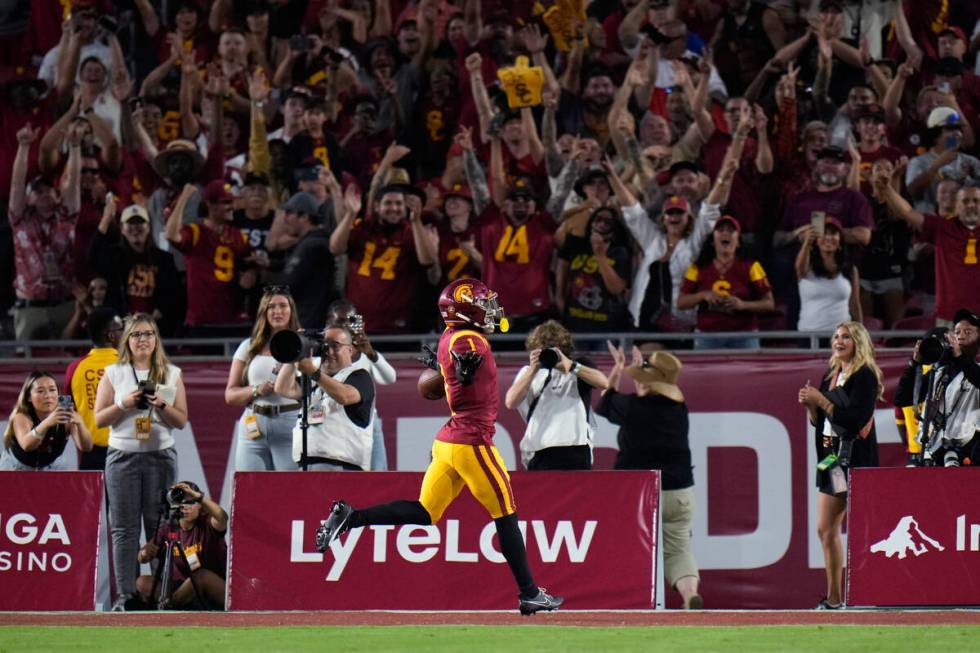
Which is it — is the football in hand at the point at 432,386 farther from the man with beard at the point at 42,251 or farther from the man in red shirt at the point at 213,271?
the man with beard at the point at 42,251

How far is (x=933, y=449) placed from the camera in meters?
11.1

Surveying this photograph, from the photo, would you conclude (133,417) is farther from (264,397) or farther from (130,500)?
(264,397)

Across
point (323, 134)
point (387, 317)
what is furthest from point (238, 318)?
point (323, 134)

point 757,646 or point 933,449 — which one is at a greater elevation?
point 933,449

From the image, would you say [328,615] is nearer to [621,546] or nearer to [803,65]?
[621,546]

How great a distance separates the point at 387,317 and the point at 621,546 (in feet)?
11.1

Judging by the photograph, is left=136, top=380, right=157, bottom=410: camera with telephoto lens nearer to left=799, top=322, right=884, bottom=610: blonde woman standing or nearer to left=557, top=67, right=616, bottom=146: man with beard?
left=799, top=322, right=884, bottom=610: blonde woman standing

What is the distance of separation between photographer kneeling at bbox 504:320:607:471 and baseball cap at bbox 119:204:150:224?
4.00m

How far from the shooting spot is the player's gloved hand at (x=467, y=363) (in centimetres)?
912

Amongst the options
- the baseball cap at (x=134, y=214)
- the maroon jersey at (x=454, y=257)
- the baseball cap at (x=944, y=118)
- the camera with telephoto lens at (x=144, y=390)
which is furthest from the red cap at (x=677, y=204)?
the camera with telephoto lens at (x=144, y=390)

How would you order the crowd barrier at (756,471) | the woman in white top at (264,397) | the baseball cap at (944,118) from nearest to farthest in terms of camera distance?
the woman in white top at (264,397) → the crowd barrier at (756,471) → the baseball cap at (944,118)

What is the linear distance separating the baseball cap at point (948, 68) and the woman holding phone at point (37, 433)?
848 cm

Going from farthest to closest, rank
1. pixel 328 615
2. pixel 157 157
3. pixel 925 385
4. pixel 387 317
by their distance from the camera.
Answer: pixel 157 157, pixel 387 317, pixel 925 385, pixel 328 615

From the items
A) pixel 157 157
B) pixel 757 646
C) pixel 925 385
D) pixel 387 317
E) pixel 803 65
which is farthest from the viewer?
pixel 803 65
